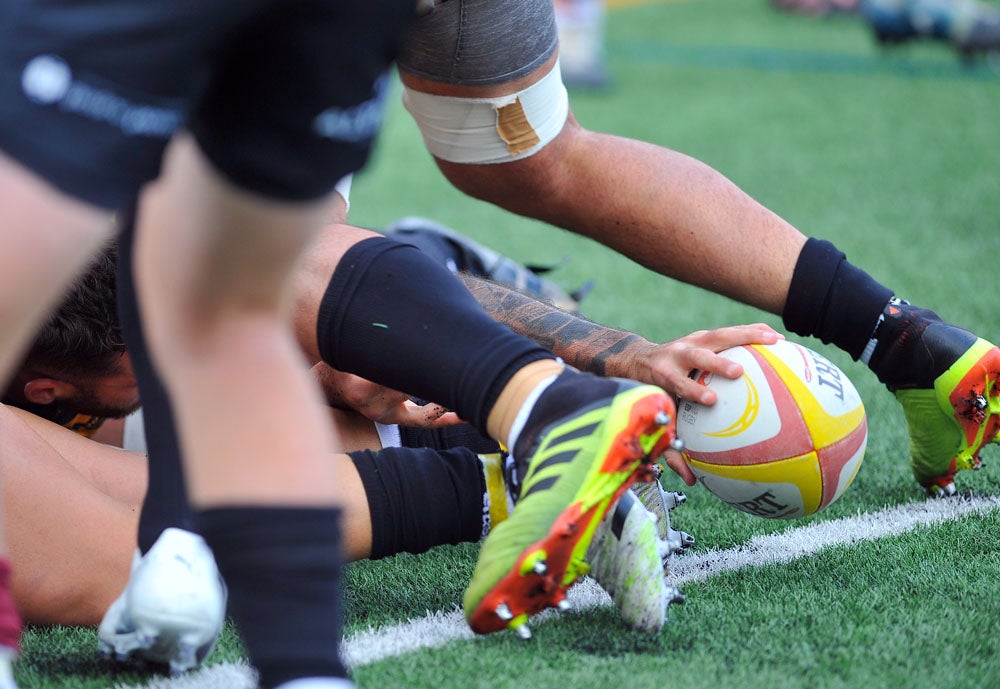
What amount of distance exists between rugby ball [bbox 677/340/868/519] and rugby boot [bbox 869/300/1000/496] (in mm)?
234

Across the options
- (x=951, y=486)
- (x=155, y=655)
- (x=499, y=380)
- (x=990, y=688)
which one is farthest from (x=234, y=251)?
(x=951, y=486)

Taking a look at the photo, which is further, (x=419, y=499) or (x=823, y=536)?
(x=823, y=536)

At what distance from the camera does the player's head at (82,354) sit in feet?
6.63

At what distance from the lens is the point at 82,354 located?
6.72ft

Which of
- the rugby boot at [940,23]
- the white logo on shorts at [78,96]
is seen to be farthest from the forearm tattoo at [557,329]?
the rugby boot at [940,23]

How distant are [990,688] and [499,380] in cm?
72

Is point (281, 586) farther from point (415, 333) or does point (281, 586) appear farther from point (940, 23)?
point (940, 23)

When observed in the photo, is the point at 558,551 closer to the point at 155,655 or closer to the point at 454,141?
the point at 155,655

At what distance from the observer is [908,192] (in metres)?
5.09

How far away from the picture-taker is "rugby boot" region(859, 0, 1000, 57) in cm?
839

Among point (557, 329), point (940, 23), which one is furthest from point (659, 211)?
point (940, 23)

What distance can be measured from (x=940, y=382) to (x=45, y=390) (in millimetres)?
1539

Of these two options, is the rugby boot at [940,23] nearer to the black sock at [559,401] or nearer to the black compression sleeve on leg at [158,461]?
the black sock at [559,401]

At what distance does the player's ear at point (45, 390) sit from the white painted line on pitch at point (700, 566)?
2.18 feet
